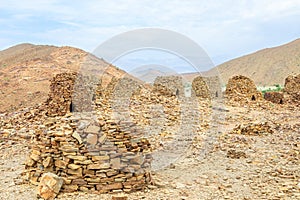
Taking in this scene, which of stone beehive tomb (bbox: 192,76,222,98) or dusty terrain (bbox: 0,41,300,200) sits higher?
stone beehive tomb (bbox: 192,76,222,98)

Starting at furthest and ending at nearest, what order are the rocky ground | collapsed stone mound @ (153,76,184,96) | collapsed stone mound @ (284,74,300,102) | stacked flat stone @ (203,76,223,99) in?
collapsed stone mound @ (284,74,300,102) → stacked flat stone @ (203,76,223,99) → collapsed stone mound @ (153,76,184,96) → the rocky ground

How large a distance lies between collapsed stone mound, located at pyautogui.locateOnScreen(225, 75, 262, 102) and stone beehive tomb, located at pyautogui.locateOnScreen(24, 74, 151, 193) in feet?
46.2

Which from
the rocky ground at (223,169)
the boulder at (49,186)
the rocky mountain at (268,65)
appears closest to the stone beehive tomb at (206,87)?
the rocky ground at (223,169)

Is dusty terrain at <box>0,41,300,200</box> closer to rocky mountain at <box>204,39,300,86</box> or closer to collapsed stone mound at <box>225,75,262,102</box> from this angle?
collapsed stone mound at <box>225,75,262,102</box>

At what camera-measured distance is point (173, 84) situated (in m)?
17.6

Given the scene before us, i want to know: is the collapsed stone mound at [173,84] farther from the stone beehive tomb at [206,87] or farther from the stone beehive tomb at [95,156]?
the stone beehive tomb at [95,156]

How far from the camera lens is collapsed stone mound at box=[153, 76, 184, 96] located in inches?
673

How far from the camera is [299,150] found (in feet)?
27.5

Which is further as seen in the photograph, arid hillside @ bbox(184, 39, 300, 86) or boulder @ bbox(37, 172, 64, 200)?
arid hillside @ bbox(184, 39, 300, 86)

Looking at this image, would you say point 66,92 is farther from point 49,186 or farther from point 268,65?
point 268,65

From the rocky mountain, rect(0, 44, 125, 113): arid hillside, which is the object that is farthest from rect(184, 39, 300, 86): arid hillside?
rect(0, 44, 125, 113): arid hillside

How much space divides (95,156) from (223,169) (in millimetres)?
2889

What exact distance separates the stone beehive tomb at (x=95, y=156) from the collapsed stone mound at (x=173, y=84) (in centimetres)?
1145

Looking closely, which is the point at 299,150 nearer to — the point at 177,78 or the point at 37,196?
the point at 37,196
